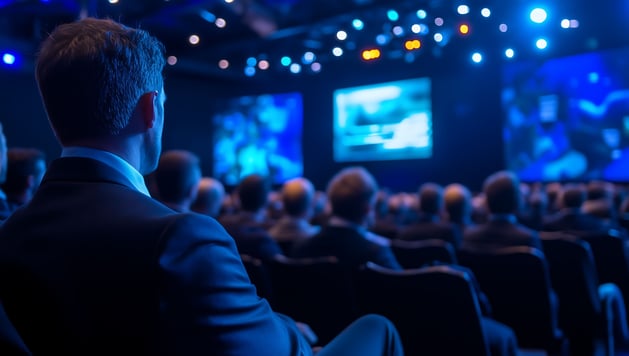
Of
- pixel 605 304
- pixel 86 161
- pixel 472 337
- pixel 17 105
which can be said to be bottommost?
pixel 605 304

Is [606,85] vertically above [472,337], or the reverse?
[606,85]

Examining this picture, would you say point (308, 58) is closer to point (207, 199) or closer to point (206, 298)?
point (207, 199)

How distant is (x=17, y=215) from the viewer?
98cm

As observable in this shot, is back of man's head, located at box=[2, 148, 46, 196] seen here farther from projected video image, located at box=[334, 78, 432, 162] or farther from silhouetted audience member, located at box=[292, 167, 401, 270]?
projected video image, located at box=[334, 78, 432, 162]

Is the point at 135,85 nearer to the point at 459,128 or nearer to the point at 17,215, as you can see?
the point at 17,215

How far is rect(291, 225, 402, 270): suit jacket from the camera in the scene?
2.68 metres

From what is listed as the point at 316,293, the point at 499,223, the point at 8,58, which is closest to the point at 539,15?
the point at 499,223

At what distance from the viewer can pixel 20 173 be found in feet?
10.2

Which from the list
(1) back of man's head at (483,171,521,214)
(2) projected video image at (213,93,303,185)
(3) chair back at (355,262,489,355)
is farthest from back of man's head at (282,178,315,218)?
(2) projected video image at (213,93,303,185)

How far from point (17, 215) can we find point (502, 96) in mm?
10480

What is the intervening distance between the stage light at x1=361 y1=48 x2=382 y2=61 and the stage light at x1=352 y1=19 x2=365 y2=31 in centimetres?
43

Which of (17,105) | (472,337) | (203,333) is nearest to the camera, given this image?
(203,333)

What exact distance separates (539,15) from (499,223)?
5.73 m

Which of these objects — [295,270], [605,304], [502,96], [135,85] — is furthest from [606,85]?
[135,85]
